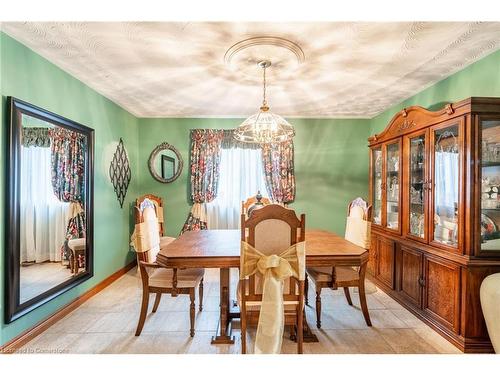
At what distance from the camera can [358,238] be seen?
2.56 metres

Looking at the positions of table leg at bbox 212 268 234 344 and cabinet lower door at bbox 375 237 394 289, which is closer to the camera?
table leg at bbox 212 268 234 344

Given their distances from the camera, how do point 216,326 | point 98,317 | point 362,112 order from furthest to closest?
1. point 362,112
2. point 98,317
3. point 216,326

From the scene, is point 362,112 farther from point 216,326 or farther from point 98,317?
point 98,317

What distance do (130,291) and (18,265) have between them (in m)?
1.34

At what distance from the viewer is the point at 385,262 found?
3021 millimetres

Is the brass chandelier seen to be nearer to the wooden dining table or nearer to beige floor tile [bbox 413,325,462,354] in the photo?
the wooden dining table

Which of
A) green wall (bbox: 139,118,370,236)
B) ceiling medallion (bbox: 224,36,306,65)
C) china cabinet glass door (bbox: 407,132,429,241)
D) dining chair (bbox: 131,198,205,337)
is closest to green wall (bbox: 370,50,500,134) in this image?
china cabinet glass door (bbox: 407,132,429,241)

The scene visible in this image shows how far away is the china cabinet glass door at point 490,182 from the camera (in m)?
1.96

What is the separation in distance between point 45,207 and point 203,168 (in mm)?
2203

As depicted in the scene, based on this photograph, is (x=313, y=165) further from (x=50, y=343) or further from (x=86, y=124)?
(x=50, y=343)

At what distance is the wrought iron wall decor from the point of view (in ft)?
11.4

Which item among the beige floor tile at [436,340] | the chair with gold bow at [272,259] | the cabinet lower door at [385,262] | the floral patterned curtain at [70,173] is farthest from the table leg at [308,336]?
the floral patterned curtain at [70,173]
